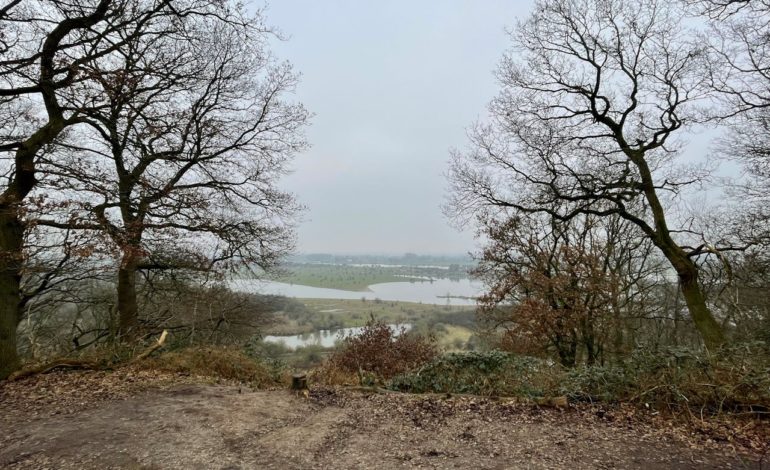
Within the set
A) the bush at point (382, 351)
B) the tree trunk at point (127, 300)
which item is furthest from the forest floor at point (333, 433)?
the bush at point (382, 351)

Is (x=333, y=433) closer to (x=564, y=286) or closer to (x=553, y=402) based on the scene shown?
(x=553, y=402)

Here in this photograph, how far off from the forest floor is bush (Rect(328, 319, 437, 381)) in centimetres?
498

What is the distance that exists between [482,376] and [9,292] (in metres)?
8.15

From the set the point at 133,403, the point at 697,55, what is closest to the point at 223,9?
the point at 133,403

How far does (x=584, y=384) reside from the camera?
5.73 meters

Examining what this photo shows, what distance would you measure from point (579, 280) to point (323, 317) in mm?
18491

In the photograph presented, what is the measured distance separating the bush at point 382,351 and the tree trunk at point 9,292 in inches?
254

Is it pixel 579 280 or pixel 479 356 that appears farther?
pixel 579 280

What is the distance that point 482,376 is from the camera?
6820 mm

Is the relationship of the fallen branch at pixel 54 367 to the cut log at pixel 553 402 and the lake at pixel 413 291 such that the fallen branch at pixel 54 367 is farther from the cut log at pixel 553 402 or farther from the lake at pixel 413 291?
the cut log at pixel 553 402

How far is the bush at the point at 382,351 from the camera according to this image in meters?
11.0

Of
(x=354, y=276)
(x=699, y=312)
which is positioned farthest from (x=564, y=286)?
(x=354, y=276)

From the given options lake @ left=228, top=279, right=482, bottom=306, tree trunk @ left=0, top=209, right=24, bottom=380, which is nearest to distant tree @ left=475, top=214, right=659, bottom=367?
lake @ left=228, top=279, right=482, bottom=306

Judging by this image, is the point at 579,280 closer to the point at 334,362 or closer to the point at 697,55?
the point at 697,55
